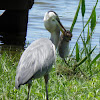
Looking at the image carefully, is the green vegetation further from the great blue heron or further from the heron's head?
the heron's head

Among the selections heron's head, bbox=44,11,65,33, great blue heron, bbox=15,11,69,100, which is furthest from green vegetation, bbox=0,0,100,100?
heron's head, bbox=44,11,65,33

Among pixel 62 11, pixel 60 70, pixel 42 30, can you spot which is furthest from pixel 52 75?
pixel 62 11

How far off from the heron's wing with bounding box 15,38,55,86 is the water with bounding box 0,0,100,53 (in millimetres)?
3436

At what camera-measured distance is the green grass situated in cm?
482

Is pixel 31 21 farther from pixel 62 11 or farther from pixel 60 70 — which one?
pixel 60 70

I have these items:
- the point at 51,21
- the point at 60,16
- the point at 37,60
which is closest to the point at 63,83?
the point at 37,60

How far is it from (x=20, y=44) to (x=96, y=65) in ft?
9.55

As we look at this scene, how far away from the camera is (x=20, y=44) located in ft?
28.7

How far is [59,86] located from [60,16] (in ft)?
22.1

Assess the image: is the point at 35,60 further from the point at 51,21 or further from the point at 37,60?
the point at 51,21

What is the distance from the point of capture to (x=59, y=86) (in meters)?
5.18

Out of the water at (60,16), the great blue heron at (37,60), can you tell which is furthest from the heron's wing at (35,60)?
the water at (60,16)

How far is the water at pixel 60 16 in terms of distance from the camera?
31.4 feet

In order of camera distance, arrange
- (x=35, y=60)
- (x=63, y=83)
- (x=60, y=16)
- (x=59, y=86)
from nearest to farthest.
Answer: (x=35, y=60) < (x=59, y=86) < (x=63, y=83) < (x=60, y=16)
